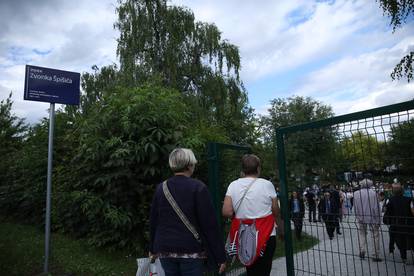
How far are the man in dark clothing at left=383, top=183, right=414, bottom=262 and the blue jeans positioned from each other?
1705 mm

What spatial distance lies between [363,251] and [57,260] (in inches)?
185

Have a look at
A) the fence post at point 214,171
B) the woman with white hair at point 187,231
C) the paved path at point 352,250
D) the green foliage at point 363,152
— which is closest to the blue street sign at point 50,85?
the fence post at point 214,171

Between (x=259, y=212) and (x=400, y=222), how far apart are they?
1251 mm

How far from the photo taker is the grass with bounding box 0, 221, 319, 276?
17.3ft

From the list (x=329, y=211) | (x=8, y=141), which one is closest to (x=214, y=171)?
(x=329, y=211)

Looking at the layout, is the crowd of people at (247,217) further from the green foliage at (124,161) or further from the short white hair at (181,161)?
the green foliage at (124,161)

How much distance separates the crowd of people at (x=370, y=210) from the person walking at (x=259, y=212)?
44 centimetres

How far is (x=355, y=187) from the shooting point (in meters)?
3.26

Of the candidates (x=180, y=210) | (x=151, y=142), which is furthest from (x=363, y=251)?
(x=151, y=142)

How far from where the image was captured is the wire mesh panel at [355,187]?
9.86 feet

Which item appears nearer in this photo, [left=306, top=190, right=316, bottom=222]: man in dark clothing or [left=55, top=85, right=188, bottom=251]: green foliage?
[left=306, top=190, right=316, bottom=222]: man in dark clothing

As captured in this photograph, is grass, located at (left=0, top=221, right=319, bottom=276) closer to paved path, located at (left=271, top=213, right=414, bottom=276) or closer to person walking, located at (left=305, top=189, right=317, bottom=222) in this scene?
paved path, located at (left=271, top=213, right=414, bottom=276)

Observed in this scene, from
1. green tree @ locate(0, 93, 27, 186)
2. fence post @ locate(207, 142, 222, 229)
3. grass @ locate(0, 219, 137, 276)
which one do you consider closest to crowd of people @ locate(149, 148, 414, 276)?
fence post @ locate(207, 142, 222, 229)

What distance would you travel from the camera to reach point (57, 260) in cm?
570
